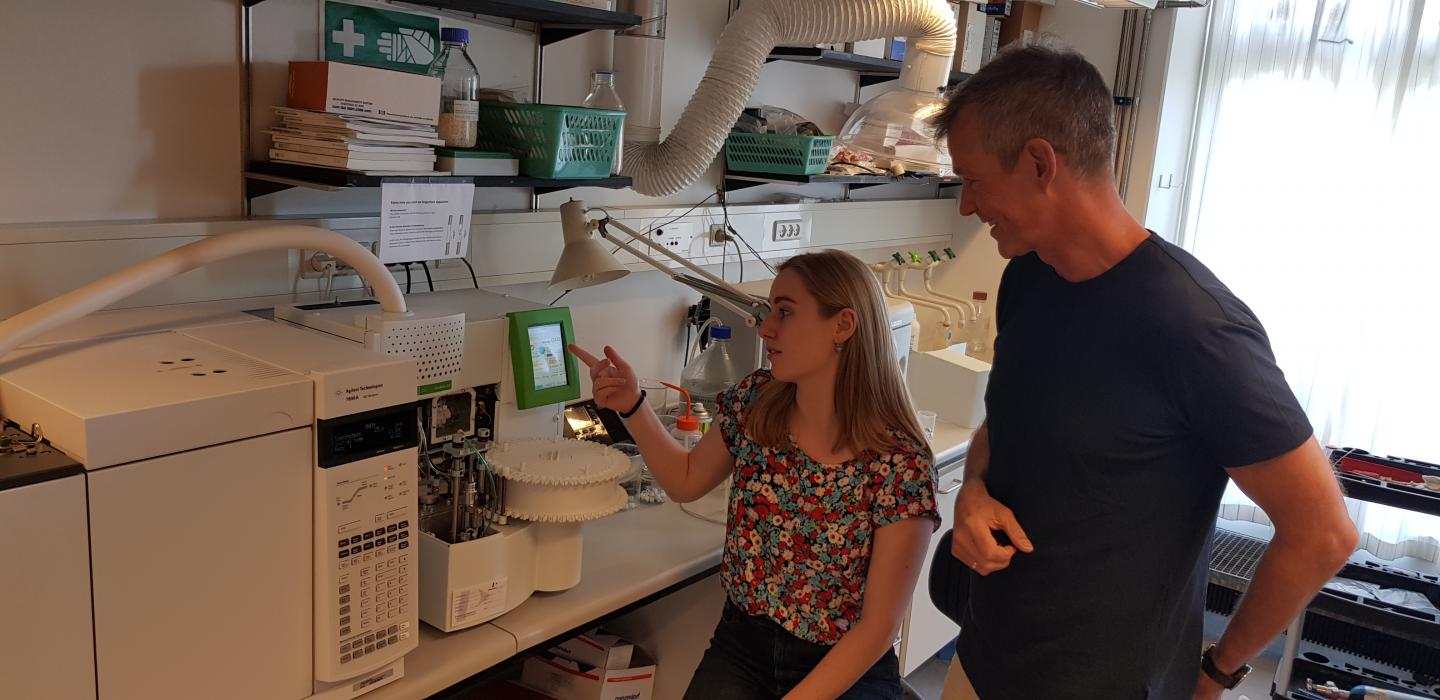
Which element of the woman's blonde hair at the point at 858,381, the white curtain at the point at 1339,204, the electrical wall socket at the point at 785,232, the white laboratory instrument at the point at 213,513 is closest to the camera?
the white laboratory instrument at the point at 213,513

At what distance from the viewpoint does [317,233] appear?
5.02 ft

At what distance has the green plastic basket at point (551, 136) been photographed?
1972mm

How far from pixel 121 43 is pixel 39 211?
0.29 metres

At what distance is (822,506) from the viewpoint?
178cm

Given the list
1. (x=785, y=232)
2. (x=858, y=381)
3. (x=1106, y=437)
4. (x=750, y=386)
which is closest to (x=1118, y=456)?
(x=1106, y=437)

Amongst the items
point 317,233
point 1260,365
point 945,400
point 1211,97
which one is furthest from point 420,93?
point 1211,97

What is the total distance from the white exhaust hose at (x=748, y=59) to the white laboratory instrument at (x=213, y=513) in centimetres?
106

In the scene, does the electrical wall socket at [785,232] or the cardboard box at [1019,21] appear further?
the cardboard box at [1019,21]

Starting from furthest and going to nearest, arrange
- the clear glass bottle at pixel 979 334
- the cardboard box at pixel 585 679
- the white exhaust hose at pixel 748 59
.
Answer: the clear glass bottle at pixel 979 334, the white exhaust hose at pixel 748 59, the cardboard box at pixel 585 679

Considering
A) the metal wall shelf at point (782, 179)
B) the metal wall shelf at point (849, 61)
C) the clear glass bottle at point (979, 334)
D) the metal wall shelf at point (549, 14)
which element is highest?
the metal wall shelf at point (849, 61)

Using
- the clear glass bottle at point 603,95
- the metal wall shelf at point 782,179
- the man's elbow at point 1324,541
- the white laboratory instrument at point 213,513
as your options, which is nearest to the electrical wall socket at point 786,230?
the metal wall shelf at point 782,179

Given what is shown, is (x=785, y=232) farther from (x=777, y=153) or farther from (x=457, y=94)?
(x=457, y=94)

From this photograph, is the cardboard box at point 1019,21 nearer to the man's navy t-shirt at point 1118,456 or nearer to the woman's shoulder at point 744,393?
the woman's shoulder at point 744,393

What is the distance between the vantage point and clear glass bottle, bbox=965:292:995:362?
12.5 feet
